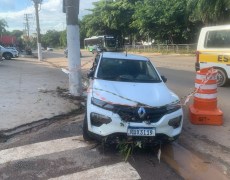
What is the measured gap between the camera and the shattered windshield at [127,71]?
715 centimetres

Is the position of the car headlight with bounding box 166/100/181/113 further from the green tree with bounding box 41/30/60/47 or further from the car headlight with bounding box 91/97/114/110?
the green tree with bounding box 41/30/60/47

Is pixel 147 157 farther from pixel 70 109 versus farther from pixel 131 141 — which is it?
pixel 70 109

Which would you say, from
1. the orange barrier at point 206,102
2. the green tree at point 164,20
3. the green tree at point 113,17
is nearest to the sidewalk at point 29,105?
the orange barrier at point 206,102

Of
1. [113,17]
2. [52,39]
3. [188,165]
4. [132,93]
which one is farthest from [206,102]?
[52,39]

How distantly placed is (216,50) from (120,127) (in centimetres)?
758

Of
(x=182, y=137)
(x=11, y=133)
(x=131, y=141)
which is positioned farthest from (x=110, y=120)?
(x=11, y=133)

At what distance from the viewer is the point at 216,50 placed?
1196 cm

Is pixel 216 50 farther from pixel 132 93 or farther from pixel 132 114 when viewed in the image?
pixel 132 114

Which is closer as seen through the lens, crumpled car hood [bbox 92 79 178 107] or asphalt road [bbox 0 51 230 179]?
asphalt road [bbox 0 51 230 179]

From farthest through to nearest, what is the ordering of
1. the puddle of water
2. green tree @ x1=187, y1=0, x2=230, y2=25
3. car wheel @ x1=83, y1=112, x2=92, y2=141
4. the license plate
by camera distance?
green tree @ x1=187, y1=0, x2=230, y2=25 < car wheel @ x1=83, y1=112, x2=92, y2=141 < the license plate < the puddle of water

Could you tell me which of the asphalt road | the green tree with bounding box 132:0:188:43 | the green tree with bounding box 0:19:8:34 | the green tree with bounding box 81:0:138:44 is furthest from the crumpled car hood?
the green tree with bounding box 0:19:8:34

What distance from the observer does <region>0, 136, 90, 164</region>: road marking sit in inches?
223

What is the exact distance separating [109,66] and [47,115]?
7.09 ft

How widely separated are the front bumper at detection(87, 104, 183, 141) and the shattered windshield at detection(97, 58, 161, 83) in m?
1.52
